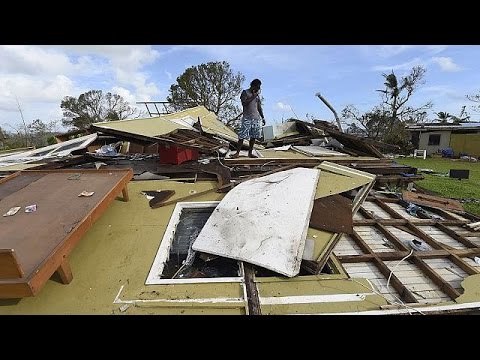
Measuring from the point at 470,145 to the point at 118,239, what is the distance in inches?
1078

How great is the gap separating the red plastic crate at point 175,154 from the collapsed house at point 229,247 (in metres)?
0.77

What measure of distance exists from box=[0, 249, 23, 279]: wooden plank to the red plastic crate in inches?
146

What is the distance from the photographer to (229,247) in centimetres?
256

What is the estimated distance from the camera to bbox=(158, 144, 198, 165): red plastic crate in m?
5.36

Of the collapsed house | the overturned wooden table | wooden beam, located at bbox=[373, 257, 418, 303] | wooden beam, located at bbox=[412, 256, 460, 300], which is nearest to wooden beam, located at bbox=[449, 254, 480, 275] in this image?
the collapsed house

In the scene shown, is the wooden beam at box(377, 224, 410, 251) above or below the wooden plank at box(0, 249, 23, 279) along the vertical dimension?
below

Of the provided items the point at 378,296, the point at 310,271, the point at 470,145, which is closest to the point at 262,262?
the point at 310,271

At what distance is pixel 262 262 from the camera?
93.4 inches

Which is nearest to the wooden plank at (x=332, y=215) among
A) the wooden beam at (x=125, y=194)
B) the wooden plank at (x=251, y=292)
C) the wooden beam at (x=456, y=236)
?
the wooden plank at (x=251, y=292)

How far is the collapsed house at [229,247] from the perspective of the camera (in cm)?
205

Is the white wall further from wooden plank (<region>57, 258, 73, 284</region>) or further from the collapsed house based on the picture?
wooden plank (<region>57, 258, 73, 284</region>)

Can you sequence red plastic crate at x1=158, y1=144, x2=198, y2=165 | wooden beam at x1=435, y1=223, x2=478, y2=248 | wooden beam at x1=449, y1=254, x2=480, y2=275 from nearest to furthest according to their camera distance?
wooden beam at x1=449, y1=254, x2=480, y2=275
wooden beam at x1=435, y1=223, x2=478, y2=248
red plastic crate at x1=158, y1=144, x2=198, y2=165

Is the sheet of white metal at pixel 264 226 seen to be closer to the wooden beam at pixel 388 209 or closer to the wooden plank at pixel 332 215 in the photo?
the wooden plank at pixel 332 215
